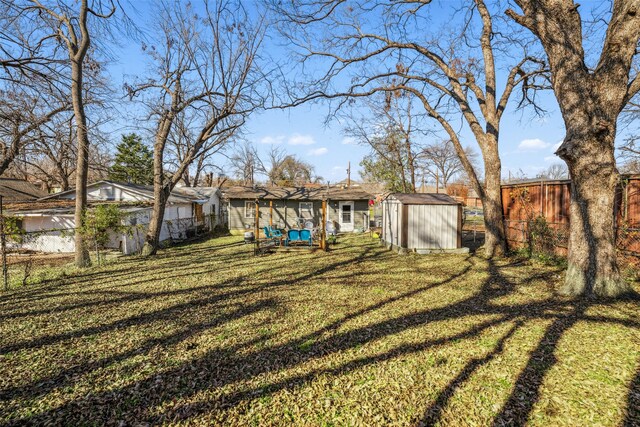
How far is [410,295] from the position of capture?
23.2 feet

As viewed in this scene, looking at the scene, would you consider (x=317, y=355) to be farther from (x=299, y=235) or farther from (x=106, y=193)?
(x=106, y=193)

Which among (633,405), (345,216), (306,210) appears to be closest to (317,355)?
(633,405)

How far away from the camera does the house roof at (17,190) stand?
26.9 metres

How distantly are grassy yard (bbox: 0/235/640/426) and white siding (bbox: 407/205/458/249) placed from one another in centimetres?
498

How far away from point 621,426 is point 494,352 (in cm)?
147

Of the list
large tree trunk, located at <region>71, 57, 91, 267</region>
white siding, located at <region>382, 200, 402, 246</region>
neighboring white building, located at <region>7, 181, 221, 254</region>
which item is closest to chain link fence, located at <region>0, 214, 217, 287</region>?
neighboring white building, located at <region>7, 181, 221, 254</region>

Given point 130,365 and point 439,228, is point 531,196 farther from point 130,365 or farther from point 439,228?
point 130,365

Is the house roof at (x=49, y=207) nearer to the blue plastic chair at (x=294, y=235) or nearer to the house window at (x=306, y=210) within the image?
the blue plastic chair at (x=294, y=235)

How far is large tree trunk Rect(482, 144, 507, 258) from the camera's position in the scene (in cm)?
1146

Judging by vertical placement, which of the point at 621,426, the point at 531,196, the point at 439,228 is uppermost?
the point at 531,196

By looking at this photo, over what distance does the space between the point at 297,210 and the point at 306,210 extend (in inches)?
24.3

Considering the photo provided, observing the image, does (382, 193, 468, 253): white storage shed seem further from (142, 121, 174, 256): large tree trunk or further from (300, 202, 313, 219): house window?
(142, 121, 174, 256): large tree trunk

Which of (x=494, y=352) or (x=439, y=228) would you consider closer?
(x=494, y=352)

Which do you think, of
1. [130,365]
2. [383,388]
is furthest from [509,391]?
[130,365]
